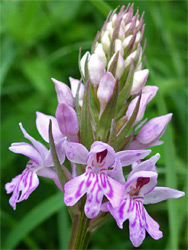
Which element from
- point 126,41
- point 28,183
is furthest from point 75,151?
point 126,41

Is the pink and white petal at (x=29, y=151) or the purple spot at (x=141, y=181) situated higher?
the pink and white petal at (x=29, y=151)

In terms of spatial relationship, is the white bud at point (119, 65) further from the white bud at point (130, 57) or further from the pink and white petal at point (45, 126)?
the pink and white petal at point (45, 126)

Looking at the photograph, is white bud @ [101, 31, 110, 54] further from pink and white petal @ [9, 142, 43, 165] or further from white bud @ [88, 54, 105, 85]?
pink and white petal @ [9, 142, 43, 165]

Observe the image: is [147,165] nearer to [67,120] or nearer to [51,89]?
[67,120]

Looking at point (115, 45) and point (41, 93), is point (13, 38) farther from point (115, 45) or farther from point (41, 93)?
point (115, 45)

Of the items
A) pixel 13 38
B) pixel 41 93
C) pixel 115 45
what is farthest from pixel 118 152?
pixel 13 38

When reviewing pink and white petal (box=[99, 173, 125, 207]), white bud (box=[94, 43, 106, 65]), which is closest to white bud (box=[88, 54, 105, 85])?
white bud (box=[94, 43, 106, 65])

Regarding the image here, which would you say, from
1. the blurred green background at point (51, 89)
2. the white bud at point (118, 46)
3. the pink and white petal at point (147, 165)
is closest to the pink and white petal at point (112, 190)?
the pink and white petal at point (147, 165)

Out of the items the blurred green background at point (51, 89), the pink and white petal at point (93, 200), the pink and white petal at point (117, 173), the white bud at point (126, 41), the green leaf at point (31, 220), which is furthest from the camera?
the blurred green background at point (51, 89)
